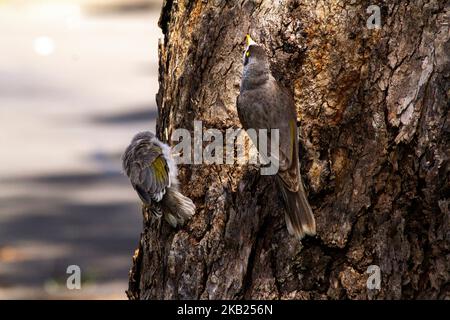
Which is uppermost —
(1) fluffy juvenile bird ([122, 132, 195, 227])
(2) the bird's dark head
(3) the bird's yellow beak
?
(3) the bird's yellow beak

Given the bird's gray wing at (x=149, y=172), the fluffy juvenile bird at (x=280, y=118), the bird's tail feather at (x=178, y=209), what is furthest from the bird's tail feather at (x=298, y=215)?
the bird's gray wing at (x=149, y=172)

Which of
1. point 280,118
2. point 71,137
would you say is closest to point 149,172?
point 280,118

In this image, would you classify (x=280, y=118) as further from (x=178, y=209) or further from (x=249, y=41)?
(x=178, y=209)

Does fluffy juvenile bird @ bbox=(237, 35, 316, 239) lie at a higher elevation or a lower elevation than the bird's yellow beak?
lower

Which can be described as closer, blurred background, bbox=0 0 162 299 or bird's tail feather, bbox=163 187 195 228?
bird's tail feather, bbox=163 187 195 228

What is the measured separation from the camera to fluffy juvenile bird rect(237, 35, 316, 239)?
562 cm

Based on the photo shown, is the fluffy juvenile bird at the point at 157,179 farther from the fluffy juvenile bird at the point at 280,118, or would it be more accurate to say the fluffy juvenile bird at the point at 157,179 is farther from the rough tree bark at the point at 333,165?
the fluffy juvenile bird at the point at 280,118

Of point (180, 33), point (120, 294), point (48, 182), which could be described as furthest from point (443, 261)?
point (48, 182)

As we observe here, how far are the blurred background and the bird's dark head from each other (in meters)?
3.91

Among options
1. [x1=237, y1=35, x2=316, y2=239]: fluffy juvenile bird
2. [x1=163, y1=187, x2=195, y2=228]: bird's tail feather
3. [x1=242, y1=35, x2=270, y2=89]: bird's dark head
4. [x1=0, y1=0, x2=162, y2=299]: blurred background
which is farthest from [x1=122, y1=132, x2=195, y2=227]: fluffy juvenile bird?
[x1=0, y1=0, x2=162, y2=299]: blurred background

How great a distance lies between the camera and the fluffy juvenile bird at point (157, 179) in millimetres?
5938

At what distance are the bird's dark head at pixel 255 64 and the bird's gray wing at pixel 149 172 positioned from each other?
70 centimetres

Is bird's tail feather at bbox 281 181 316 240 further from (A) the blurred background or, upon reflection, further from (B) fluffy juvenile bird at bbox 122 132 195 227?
(A) the blurred background

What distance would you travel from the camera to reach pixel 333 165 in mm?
5742
